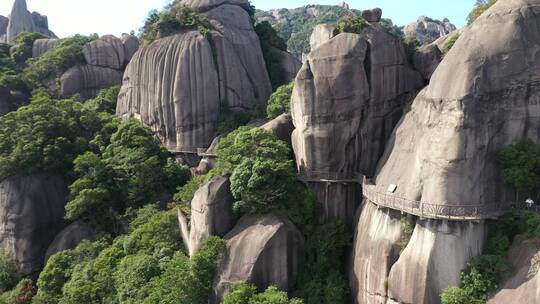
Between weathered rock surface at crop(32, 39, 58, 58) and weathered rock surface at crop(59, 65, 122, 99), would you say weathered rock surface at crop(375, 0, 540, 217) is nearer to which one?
weathered rock surface at crop(59, 65, 122, 99)

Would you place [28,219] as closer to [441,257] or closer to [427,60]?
[441,257]

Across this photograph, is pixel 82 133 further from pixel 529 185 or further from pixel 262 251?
pixel 529 185

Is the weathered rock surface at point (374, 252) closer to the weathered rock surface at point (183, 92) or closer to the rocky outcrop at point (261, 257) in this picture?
the rocky outcrop at point (261, 257)

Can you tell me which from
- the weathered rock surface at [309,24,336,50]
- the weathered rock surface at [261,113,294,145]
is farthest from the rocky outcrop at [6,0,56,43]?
the weathered rock surface at [309,24,336,50]

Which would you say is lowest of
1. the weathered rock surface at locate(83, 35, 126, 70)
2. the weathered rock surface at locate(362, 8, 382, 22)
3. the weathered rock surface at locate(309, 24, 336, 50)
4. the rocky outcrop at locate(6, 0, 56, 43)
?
the weathered rock surface at locate(309, 24, 336, 50)

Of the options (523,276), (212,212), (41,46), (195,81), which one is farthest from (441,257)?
(41,46)
